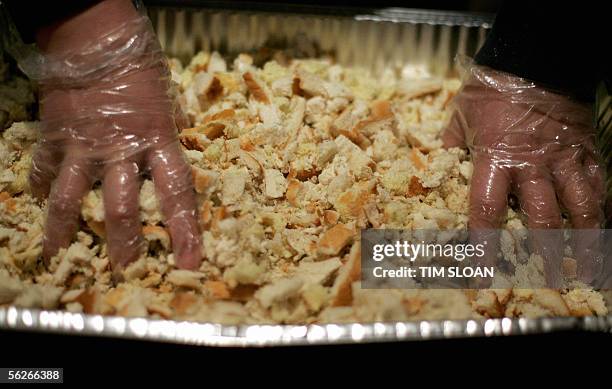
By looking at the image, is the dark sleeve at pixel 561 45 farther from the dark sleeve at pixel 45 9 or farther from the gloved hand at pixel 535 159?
the dark sleeve at pixel 45 9

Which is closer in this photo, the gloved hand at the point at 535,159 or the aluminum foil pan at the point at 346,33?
the gloved hand at the point at 535,159

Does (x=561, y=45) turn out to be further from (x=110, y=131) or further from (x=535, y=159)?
(x=110, y=131)

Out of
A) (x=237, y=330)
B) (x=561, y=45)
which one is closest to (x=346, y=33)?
(x=561, y=45)

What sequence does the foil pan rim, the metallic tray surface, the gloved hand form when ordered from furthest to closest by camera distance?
the metallic tray surface → the gloved hand → the foil pan rim

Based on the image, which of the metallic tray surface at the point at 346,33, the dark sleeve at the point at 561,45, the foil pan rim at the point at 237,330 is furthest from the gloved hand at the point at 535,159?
the metallic tray surface at the point at 346,33

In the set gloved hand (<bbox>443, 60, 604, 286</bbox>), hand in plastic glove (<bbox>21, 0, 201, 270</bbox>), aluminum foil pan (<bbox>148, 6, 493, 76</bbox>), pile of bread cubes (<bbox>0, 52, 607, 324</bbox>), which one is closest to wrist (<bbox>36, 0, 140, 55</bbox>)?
hand in plastic glove (<bbox>21, 0, 201, 270</bbox>)

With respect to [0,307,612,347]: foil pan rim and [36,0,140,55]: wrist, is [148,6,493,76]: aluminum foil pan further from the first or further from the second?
[0,307,612,347]: foil pan rim

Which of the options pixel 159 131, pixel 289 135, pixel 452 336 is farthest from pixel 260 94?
pixel 452 336
